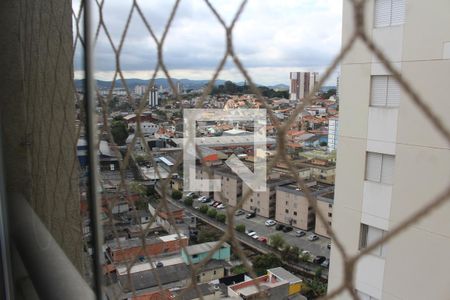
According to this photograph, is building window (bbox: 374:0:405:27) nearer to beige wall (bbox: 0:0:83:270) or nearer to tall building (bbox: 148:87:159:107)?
tall building (bbox: 148:87:159:107)

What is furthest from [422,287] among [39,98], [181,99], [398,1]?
[39,98]

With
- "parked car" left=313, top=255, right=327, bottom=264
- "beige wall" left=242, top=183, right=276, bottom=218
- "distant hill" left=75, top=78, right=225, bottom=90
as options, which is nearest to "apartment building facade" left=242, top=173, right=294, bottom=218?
"beige wall" left=242, top=183, right=276, bottom=218

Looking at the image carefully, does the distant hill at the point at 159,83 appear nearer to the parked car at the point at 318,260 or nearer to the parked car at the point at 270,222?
the parked car at the point at 270,222

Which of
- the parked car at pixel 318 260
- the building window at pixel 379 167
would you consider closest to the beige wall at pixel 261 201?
the building window at pixel 379 167

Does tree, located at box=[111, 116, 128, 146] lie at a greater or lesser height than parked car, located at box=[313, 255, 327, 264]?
greater

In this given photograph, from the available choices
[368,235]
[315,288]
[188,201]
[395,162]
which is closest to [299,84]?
[188,201]

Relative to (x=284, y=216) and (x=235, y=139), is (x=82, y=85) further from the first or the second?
(x=284, y=216)
